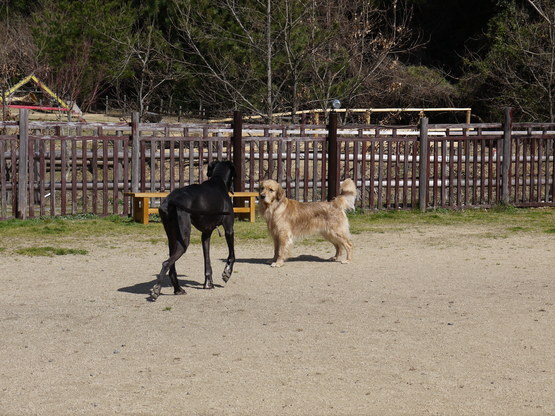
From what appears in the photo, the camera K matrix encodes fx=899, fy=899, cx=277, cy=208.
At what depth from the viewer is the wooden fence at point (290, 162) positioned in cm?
1595

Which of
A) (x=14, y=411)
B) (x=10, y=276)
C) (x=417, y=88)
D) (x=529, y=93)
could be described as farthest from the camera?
(x=417, y=88)

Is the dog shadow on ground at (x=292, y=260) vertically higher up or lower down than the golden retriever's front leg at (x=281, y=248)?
lower down

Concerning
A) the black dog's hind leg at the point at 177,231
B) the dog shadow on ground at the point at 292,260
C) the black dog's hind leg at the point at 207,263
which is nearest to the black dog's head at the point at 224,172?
the black dog's hind leg at the point at 207,263

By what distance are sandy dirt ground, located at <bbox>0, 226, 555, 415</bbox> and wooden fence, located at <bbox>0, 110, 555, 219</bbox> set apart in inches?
180

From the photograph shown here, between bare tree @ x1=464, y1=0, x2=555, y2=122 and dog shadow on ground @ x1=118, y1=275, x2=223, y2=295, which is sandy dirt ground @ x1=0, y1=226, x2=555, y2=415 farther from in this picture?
bare tree @ x1=464, y1=0, x2=555, y2=122

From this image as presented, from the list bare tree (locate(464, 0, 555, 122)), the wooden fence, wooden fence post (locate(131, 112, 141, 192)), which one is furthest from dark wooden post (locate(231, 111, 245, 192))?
bare tree (locate(464, 0, 555, 122))

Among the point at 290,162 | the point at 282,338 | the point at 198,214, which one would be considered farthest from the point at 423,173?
the point at 282,338

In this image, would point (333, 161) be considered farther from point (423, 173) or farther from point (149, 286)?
point (149, 286)

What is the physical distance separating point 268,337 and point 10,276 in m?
4.24

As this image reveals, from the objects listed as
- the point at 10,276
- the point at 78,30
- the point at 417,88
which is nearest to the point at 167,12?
the point at 78,30

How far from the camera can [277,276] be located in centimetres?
1038

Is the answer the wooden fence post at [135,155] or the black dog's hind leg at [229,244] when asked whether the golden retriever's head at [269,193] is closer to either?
the black dog's hind leg at [229,244]

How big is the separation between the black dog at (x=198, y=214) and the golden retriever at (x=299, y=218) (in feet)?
4.18

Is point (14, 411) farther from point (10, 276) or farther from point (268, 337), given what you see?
point (10, 276)
